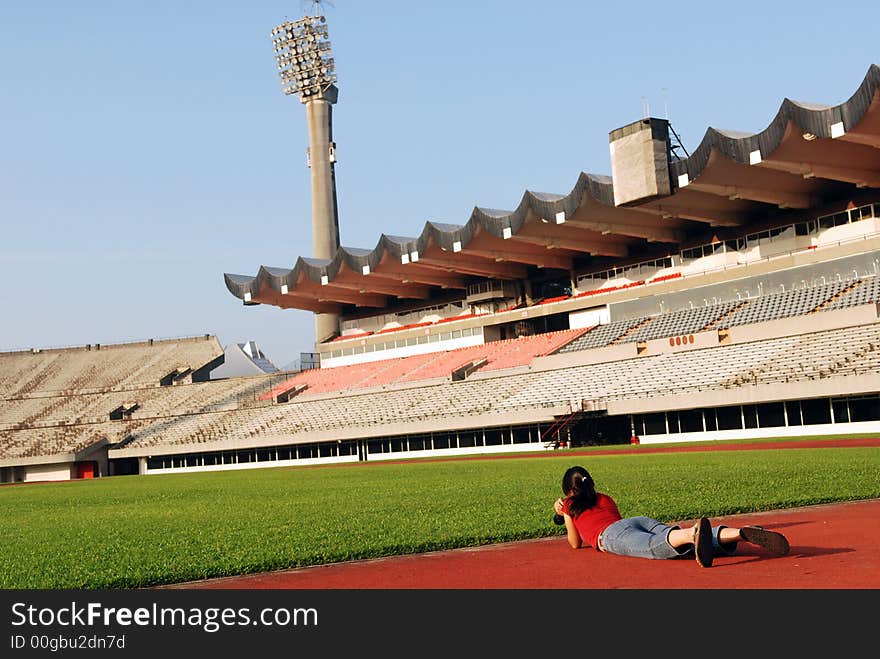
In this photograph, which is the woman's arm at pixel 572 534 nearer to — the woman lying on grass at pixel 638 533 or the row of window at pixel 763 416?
the woman lying on grass at pixel 638 533

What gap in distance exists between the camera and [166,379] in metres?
74.9

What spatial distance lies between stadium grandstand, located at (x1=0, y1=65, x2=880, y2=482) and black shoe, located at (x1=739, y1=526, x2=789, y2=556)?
93.4 ft

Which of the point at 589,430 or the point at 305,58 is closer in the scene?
the point at 589,430

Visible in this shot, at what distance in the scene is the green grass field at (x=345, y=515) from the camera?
10.1 metres

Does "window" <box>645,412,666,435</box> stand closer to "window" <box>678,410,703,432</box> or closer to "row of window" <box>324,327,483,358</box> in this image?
"window" <box>678,410,703,432</box>

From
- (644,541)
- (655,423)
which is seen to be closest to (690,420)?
(655,423)

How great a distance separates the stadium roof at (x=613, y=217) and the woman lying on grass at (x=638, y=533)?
106 feet

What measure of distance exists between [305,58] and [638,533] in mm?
78608

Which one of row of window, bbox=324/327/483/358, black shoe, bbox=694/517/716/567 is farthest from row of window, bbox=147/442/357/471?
black shoe, bbox=694/517/716/567

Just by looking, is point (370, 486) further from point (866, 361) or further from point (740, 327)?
point (740, 327)

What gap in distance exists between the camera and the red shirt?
884 centimetres

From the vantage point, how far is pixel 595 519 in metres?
8.87

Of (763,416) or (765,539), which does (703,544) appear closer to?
(765,539)
